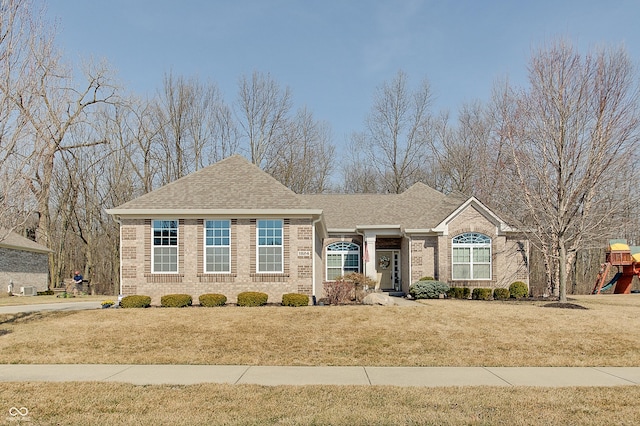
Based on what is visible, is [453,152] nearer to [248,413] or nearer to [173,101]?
[173,101]

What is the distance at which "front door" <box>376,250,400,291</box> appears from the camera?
28.7 metres

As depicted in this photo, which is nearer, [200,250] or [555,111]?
[200,250]

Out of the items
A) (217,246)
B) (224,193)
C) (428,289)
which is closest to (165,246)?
(217,246)

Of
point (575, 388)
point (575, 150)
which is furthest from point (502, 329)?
point (575, 150)

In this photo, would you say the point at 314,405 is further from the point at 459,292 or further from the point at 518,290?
the point at 518,290

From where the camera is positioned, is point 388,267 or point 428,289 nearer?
point 428,289

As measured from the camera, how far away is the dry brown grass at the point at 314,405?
676 centimetres

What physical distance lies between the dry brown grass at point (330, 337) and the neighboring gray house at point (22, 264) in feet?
57.9

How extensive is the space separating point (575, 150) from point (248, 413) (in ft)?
64.1

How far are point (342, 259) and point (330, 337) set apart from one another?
14285 millimetres

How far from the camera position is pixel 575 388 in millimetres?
8617

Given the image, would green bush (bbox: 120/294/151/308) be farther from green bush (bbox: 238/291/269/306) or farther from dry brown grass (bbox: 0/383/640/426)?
dry brown grass (bbox: 0/383/640/426)

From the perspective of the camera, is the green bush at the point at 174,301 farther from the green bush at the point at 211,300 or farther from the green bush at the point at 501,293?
the green bush at the point at 501,293

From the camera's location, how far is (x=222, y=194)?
69.7 ft
